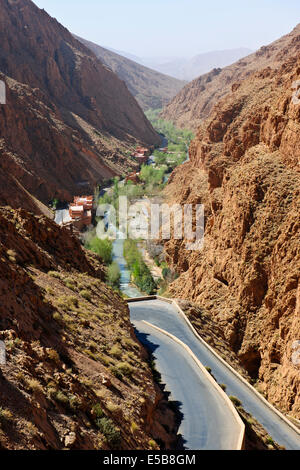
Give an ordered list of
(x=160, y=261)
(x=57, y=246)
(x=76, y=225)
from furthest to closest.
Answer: (x=76, y=225) < (x=160, y=261) < (x=57, y=246)

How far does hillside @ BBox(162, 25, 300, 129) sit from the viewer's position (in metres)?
127

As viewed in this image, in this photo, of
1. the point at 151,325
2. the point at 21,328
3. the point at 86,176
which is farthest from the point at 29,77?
the point at 21,328

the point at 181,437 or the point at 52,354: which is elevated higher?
the point at 52,354

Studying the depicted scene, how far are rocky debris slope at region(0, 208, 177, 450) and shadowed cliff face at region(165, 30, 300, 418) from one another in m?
9.29

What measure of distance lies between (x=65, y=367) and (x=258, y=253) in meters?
19.3

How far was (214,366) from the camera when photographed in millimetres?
22594

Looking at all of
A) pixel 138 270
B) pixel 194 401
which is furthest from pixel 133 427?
pixel 138 270

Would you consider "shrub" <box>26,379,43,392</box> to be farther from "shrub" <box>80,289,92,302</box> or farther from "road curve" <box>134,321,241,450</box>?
"shrub" <box>80,289,92,302</box>

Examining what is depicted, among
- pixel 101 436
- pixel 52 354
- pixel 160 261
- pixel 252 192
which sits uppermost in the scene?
pixel 252 192

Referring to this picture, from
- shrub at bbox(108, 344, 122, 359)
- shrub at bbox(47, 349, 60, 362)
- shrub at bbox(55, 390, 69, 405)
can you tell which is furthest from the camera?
shrub at bbox(108, 344, 122, 359)

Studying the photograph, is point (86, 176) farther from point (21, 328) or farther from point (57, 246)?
point (21, 328)

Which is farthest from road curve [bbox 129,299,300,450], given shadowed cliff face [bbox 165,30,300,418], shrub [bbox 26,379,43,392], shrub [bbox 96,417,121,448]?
shrub [bbox 26,379,43,392]
